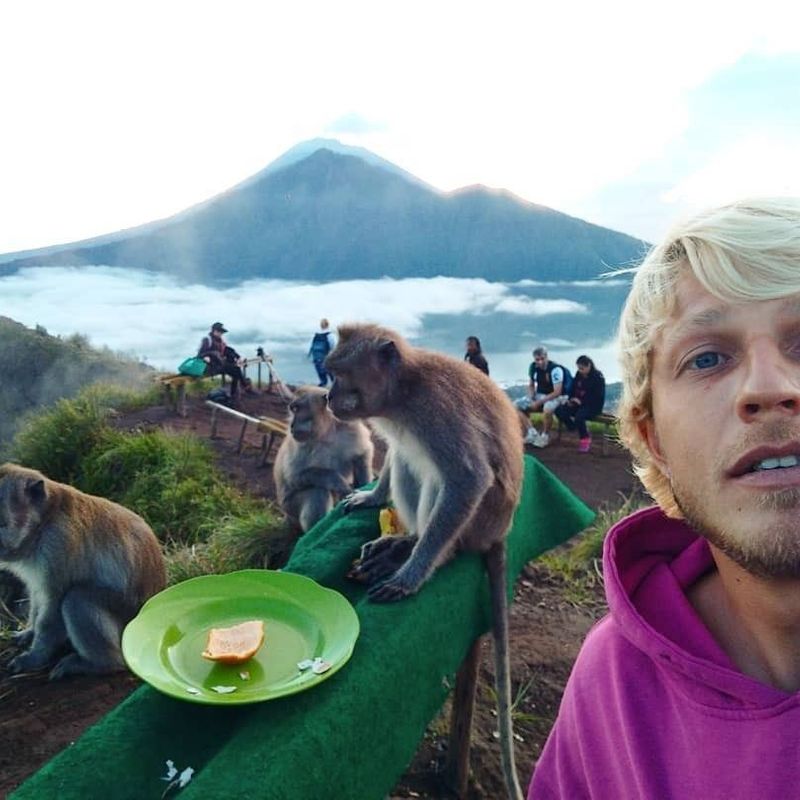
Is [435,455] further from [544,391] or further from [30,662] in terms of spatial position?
[544,391]

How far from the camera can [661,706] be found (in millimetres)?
1577

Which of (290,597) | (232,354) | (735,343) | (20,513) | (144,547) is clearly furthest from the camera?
(232,354)

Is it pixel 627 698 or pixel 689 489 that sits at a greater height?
pixel 689 489

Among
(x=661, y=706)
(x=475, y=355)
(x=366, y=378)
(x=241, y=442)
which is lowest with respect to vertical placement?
(x=241, y=442)

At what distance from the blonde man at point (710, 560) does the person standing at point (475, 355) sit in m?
9.66

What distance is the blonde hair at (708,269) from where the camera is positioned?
4.61ft

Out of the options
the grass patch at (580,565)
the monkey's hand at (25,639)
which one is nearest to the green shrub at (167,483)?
the monkey's hand at (25,639)

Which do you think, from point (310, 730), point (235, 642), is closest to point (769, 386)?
point (310, 730)

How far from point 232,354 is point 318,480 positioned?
345 inches

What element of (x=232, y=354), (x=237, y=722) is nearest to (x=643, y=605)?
(x=237, y=722)

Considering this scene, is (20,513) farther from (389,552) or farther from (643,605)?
(643,605)

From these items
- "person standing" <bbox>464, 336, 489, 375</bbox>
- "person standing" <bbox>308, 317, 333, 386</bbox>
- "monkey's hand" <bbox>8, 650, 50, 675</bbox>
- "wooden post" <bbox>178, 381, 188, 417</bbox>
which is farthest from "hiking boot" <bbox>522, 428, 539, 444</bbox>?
"monkey's hand" <bbox>8, 650, 50, 675</bbox>

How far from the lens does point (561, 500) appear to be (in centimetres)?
471

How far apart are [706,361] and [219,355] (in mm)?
13339
